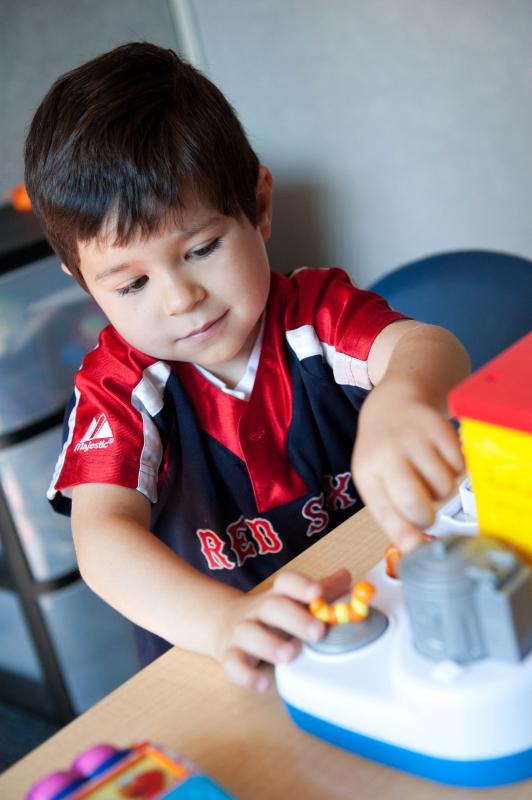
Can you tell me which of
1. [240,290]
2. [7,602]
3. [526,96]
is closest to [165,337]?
[240,290]

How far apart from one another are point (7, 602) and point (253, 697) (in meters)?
1.20

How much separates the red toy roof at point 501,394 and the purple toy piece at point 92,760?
0.23m

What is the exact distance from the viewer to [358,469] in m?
0.53

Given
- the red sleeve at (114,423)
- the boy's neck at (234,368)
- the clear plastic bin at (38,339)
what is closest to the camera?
the red sleeve at (114,423)

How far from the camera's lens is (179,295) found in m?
0.77

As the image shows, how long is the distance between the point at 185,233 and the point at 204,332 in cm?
8

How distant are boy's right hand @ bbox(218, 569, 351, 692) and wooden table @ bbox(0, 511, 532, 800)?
19mm

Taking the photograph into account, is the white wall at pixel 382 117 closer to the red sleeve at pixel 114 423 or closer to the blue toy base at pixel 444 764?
the red sleeve at pixel 114 423

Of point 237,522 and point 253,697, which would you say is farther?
point 237,522

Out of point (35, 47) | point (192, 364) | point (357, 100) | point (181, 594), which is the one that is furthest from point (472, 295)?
point (35, 47)

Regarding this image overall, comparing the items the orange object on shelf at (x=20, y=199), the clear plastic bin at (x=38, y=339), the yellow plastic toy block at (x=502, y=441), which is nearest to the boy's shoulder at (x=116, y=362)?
the yellow plastic toy block at (x=502, y=441)

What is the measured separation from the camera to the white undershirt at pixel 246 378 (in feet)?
2.98

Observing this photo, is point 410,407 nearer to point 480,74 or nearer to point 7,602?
point 480,74

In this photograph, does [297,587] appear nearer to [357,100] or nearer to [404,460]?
[404,460]
